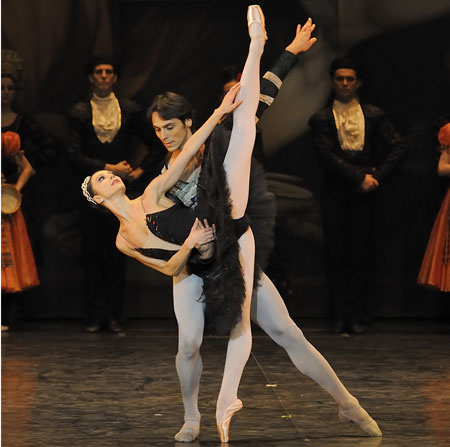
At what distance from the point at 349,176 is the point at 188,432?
10.0 ft

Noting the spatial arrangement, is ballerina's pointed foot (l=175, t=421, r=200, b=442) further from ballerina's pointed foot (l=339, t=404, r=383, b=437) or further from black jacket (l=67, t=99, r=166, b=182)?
black jacket (l=67, t=99, r=166, b=182)

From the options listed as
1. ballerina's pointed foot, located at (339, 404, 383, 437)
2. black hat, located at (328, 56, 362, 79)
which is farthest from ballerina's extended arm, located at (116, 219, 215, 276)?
black hat, located at (328, 56, 362, 79)

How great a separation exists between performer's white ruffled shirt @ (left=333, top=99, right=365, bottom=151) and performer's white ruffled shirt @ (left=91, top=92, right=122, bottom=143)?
1.47m

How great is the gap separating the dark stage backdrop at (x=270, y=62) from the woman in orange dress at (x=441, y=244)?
654 millimetres

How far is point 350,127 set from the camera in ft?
22.7

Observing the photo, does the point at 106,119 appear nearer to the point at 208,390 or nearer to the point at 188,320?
the point at 208,390

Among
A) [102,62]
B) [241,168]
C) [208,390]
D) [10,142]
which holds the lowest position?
[208,390]

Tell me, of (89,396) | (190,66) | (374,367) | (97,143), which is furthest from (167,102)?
(190,66)

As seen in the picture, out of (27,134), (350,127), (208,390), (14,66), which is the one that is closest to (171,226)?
(208,390)

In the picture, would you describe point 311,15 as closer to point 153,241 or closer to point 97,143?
point 97,143

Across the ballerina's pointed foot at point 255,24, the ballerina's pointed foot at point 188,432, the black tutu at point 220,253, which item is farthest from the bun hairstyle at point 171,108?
the ballerina's pointed foot at point 188,432

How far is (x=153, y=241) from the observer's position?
4035mm

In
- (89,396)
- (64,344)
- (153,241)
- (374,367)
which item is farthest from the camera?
(64,344)

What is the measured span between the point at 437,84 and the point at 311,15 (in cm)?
104
